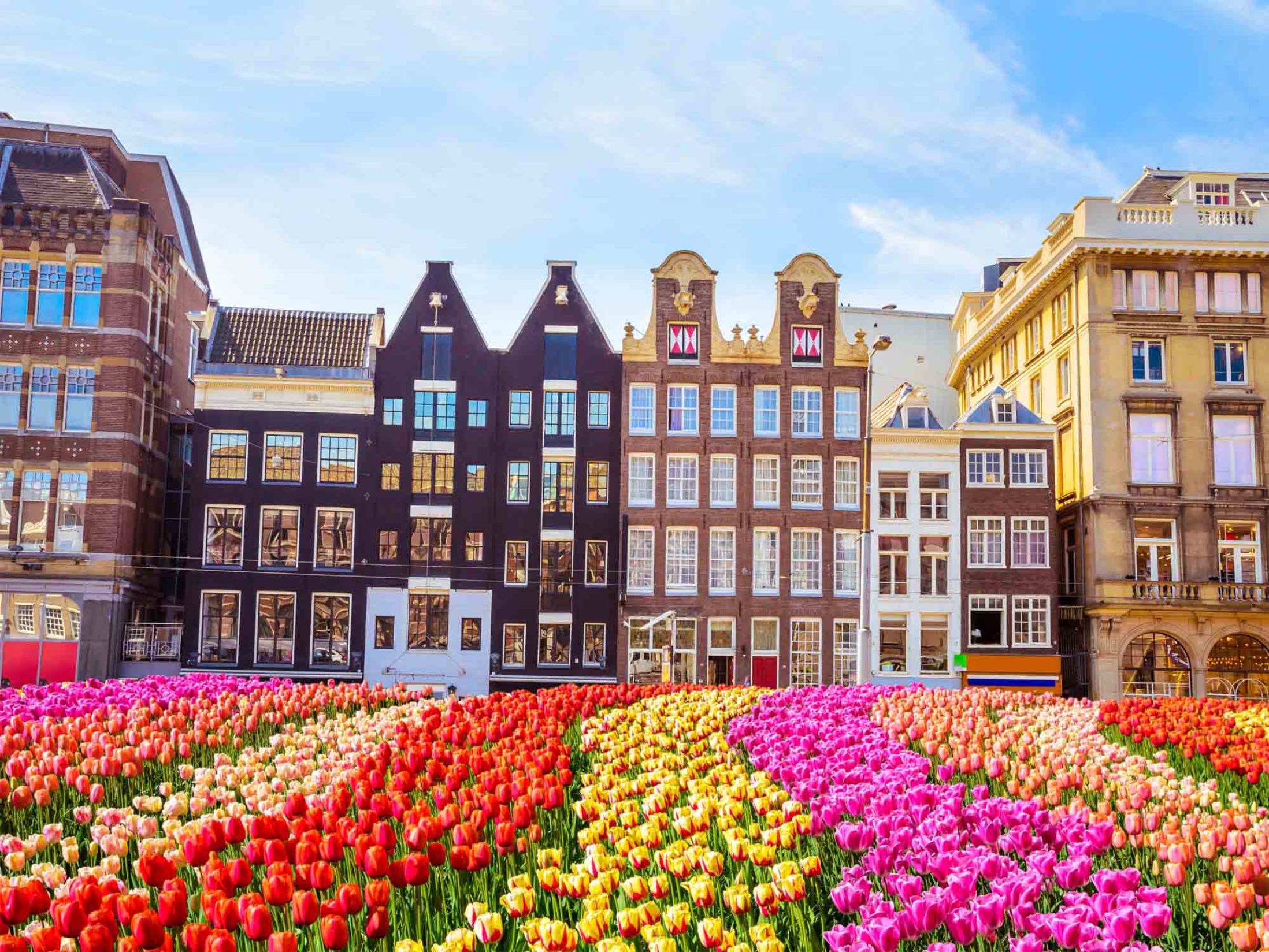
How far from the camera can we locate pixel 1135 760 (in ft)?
44.1

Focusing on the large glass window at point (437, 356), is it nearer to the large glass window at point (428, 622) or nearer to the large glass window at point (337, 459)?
the large glass window at point (337, 459)

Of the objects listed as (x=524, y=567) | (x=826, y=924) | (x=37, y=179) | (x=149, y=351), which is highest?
(x=37, y=179)

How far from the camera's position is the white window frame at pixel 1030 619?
169ft

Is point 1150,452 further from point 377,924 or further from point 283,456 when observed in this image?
point 377,924

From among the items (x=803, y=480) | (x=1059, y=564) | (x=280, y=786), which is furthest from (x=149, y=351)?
(x=280, y=786)

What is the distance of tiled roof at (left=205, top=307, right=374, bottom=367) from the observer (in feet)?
174

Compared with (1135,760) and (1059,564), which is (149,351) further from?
(1135,760)

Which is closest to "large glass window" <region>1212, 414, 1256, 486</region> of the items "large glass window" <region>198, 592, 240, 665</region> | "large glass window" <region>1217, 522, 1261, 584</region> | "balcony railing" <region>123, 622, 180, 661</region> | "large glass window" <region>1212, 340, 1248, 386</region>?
"large glass window" <region>1212, 340, 1248, 386</region>

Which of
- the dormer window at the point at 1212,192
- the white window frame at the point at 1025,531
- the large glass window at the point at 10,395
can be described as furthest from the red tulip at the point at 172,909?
the dormer window at the point at 1212,192

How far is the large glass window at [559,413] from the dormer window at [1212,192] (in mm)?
30718

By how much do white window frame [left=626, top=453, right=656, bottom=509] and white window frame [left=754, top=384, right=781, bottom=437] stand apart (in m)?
4.49

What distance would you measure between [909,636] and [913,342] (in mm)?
24959

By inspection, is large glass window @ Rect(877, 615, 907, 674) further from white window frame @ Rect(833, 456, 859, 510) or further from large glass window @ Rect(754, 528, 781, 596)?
white window frame @ Rect(833, 456, 859, 510)

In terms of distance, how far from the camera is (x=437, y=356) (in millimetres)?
52969
